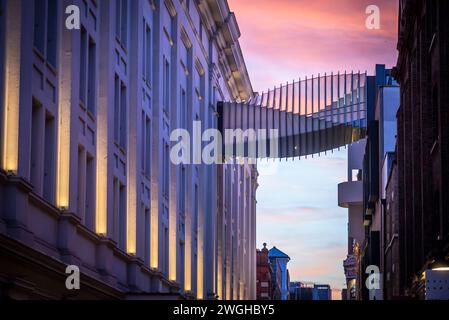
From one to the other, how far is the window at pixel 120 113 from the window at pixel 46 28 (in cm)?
960

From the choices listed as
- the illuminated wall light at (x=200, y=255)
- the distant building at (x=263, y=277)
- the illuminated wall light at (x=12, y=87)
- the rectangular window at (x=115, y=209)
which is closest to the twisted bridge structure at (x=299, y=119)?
the illuminated wall light at (x=200, y=255)

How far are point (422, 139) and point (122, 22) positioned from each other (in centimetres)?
1140

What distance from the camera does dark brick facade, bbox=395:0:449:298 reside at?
35.0 metres

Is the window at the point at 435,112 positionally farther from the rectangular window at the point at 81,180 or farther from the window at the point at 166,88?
the window at the point at 166,88

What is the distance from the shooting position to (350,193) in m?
121

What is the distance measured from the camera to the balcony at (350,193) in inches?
4729

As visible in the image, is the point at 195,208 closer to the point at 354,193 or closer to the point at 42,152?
the point at 42,152

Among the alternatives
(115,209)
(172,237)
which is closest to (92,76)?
(115,209)

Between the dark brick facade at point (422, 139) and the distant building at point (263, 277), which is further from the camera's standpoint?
the distant building at point (263, 277)

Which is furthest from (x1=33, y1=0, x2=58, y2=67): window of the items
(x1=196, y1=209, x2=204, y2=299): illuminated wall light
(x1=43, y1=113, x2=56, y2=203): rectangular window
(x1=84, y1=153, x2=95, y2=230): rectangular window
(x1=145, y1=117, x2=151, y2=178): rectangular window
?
(x1=196, y1=209, x2=204, y2=299): illuminated wall light

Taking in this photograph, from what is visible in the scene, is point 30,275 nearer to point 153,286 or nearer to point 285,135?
point 153,286

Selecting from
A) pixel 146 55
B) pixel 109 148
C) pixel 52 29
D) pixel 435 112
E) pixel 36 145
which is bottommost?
pixel 36 145
